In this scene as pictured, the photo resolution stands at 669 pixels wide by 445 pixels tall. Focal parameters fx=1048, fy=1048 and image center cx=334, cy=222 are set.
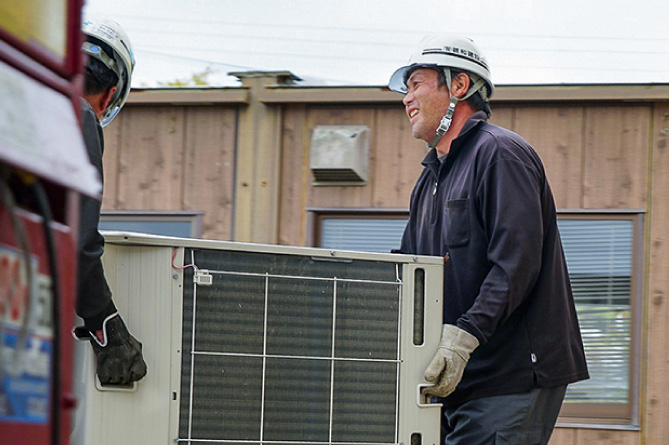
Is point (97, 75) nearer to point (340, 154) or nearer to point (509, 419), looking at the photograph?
point (509, 419)

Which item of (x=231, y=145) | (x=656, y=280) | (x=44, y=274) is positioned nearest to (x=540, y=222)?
(x=44, y=274)

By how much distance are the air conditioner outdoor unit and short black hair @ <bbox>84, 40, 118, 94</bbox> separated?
0.78m

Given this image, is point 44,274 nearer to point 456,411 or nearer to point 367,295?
point 367,295

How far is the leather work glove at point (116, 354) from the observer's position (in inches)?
120

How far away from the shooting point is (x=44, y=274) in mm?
1736

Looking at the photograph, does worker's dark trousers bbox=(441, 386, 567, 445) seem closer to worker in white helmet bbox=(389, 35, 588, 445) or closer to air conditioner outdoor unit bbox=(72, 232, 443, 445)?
worker in white helmet bbox=(389, 35, 588, 445)

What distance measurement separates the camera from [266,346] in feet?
10.8

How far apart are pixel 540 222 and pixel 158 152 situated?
13.8 ft

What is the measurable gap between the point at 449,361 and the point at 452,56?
49.6 inches

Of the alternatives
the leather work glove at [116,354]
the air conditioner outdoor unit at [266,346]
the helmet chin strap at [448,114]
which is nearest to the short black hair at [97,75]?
the air conditioner outdoor unit at [266,346]

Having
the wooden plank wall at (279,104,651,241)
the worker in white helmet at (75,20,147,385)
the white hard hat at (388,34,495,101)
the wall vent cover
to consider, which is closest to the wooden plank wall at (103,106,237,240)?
the wooden plank wall at (279,104,651,241)

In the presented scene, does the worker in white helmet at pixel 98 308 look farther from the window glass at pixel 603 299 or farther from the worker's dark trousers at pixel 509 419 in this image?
the window glass at pixel 603 299

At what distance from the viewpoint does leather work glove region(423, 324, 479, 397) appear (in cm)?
341

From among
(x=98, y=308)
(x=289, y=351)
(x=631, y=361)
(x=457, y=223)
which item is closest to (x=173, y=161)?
(x=631, y=361)
